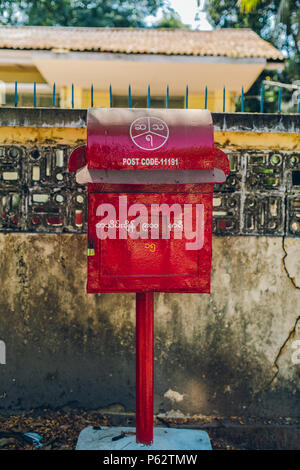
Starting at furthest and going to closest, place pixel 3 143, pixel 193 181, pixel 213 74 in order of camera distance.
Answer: pixel 213 74 → pixel 3 143 → pixel 193 181

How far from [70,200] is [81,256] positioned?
1.44ft

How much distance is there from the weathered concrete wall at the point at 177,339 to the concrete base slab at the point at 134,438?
0.82 feet

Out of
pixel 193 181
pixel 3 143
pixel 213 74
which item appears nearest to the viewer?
pixel 193 181

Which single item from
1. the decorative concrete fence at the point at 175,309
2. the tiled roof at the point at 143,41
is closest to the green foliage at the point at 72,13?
the tiled roof at the point at 143,41

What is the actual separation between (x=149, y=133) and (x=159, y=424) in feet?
7.17

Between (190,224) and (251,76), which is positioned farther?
(251,76)

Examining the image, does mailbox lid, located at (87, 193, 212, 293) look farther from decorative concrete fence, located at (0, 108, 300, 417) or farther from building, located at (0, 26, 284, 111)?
building, located at (0, 26, 284, 111)

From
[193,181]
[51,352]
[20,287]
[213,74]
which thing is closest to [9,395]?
[51,352]

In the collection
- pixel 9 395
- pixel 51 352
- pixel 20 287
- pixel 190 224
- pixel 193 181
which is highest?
pixel 193 181

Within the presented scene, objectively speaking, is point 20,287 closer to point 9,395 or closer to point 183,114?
point 9,395

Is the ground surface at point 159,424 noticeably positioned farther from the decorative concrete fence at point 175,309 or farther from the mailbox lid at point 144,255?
the mailbox lid at point 144,255

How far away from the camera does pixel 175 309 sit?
10.4 ft

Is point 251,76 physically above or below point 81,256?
above

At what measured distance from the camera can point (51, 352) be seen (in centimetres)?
316
